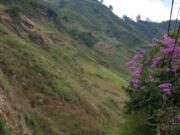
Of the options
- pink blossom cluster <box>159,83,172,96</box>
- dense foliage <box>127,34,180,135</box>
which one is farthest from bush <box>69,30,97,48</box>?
pink blossom cluster <box>159,83,172,96</box>

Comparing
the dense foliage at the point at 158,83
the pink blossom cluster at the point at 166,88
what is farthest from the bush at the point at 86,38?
the pink blossom cluster at the point at 166,88

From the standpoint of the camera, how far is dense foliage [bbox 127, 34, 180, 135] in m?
14.7

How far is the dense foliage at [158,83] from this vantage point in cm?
1473

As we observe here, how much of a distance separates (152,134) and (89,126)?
47.8 feet

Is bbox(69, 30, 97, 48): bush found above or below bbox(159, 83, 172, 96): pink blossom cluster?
below

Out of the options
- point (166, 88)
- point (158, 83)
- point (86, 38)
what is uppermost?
point (166, 88)

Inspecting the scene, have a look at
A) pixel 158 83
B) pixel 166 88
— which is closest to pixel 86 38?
pixel 158 83

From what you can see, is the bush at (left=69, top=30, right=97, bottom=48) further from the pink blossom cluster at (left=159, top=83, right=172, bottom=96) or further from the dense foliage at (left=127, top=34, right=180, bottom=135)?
the pink blossom cluster at (left=159, top=83, right=172, bottom=96)

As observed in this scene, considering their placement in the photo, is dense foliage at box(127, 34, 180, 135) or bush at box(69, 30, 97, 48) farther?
bush at box(69, 30, 97, 48)

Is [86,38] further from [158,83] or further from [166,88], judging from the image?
[166,88]

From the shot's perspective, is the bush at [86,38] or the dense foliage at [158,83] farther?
the bush at [86,38]

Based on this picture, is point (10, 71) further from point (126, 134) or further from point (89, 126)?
point (126, 134)

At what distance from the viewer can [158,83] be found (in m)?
17.9

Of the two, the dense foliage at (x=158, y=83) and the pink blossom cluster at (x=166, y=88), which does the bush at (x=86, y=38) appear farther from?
the pink blossom cluster at (x=166, y=88)
